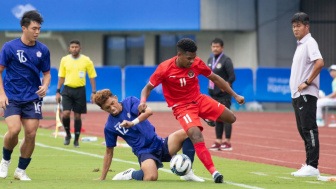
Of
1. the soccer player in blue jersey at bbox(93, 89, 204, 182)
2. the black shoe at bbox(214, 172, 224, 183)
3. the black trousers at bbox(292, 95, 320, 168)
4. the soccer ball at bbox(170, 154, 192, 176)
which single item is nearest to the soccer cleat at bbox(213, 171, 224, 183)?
the black shoe at bbox(214, 172, 224, 183)

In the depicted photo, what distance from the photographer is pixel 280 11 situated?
3291 centimetres

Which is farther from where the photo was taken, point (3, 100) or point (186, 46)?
point (186, 46)

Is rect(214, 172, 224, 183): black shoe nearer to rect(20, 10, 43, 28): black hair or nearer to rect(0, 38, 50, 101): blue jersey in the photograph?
rect(0, 38, 50, 101): blue jersey

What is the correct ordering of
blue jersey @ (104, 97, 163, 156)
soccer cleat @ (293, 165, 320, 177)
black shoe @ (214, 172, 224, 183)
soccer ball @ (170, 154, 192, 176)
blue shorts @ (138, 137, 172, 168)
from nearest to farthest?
black shoe @ (214, 172, 224, 183), soccer ball @ (170, 154, 192, 176), blue jersey @ (104, 97, 163, 156), blue shorts @ (138, 137, 172, 168), soccer cleat @ (293, 165, 320, 177)

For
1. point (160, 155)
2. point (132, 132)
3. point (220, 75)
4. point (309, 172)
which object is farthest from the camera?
point (220, 75)

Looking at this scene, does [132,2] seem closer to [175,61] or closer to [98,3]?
[98,3]

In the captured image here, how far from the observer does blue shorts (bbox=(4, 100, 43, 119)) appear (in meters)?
9.41

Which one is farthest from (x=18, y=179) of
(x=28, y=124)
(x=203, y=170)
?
(x=203, y=170)

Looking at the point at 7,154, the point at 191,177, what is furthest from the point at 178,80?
the point at 7,154

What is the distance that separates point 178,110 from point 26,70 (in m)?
2.08

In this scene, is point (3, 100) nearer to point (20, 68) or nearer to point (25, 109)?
point (25, 109)

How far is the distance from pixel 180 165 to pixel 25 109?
7.12 ft

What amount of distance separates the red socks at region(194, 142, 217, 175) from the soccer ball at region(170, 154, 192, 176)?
177 millimetres

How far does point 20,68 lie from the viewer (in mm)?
9477
